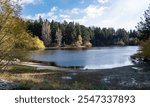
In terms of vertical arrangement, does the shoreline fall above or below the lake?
above

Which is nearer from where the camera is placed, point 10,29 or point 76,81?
point 76,81

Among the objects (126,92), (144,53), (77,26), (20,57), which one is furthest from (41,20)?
(126,92)

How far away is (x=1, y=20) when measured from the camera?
30812mm

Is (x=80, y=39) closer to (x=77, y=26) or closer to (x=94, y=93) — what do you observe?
(x=77, y=26)

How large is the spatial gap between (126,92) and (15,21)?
18.6m

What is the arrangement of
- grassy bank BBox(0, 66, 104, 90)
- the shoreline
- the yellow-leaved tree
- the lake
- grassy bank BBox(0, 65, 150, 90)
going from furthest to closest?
1. the lake
2. the yellow-leaved tree
3. the shoreline
4. grassy bank BBox(0, 65, 150, 90)
5. grassy bank BBox(0, 66, 104, 90)

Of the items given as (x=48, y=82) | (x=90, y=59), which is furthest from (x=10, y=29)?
(x=90, y=59)

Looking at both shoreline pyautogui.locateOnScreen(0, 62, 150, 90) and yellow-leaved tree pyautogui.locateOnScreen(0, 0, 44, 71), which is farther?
yellow-leaved tree pyautogui.locateOnScreen(0, 0, 44, 71)

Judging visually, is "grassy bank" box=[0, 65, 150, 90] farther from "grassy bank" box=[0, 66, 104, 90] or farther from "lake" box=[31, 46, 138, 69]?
"lake" box=[31, 46, 138, 69]

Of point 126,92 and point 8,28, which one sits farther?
point 8,28

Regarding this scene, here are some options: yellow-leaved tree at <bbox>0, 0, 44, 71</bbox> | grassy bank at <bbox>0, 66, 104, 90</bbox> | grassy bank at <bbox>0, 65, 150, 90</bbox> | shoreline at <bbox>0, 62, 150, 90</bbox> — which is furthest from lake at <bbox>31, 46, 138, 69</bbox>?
yellow-leaved tree at <bbox>0, 0, 44, 71</bbox>

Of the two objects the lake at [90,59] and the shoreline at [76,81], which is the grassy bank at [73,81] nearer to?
the shoreline at [76,81]

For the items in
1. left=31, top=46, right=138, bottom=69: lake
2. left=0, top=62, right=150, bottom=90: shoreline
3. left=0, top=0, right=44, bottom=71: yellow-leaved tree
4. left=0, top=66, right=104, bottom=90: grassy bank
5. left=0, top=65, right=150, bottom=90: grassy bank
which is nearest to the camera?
left=0, top=66, right=104, bottom=90: grassy bank

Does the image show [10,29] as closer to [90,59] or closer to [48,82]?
[48,82]
